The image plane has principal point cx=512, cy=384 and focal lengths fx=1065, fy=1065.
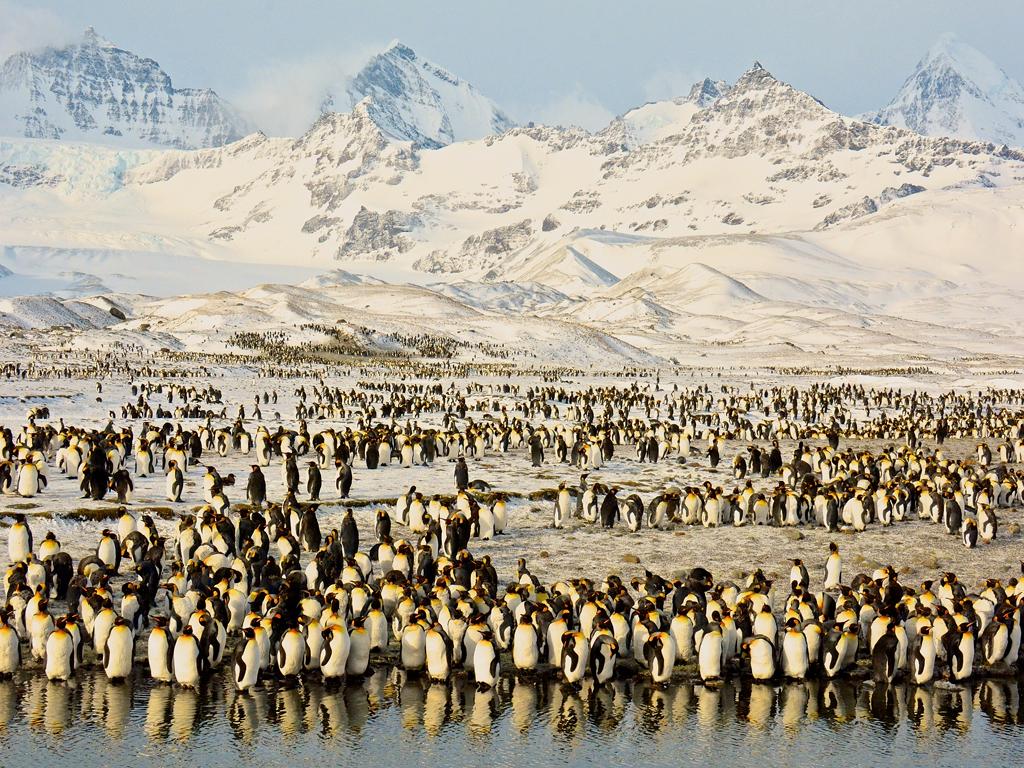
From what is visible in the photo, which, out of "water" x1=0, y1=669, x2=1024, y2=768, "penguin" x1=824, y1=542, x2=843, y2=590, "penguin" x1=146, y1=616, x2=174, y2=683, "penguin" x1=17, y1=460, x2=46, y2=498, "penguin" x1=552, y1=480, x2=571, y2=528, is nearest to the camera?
"water" x1=0, y1=669, x2=1024, y2=768

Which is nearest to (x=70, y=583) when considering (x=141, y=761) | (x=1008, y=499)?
(x=141, y=761)

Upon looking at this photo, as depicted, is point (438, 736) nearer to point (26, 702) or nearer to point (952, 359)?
point (26, 702)

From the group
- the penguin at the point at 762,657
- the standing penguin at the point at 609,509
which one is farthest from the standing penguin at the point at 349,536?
the penguin at the point at 762,657

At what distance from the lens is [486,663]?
12.9 m

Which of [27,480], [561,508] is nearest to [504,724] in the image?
[561,508]

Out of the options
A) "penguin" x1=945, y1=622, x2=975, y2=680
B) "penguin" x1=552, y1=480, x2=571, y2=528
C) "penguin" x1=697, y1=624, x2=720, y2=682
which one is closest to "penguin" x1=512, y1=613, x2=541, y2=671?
"penguin" x1=697, y1=624, x2=720, y2=682

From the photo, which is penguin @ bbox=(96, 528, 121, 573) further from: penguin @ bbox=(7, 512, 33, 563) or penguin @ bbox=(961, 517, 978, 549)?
penguin @ bbox=(961, 517, 978, 549)

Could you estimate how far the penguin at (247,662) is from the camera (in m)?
12.6

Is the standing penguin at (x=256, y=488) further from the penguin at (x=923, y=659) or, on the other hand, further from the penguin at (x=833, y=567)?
the penguin at (x=923, y=659)

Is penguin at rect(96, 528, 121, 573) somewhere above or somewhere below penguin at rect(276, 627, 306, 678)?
above

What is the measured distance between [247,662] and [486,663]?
2.84m

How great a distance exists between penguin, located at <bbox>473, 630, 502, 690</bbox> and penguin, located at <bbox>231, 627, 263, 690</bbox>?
2.64m

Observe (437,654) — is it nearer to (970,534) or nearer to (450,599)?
(450,599)

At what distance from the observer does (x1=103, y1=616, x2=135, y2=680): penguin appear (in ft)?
41.4
